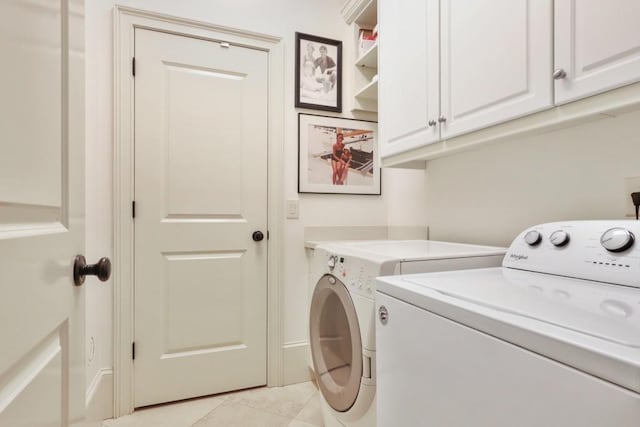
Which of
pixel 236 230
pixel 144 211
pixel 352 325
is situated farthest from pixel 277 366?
pixel 144 211

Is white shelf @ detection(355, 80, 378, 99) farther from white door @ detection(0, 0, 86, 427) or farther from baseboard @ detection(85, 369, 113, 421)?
baseboard @ detection(85, 369, 113, 421)

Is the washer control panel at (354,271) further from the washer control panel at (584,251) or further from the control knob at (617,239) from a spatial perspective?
the control knob at (617,239)

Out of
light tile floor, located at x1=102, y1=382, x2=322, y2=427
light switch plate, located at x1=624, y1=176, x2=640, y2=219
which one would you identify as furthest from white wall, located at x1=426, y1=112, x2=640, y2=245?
light tile floor, located at x1=102, y1=382, x2=322, y2=427

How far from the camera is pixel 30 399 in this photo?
508mm

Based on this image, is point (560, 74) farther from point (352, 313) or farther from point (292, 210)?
point (292, 210)

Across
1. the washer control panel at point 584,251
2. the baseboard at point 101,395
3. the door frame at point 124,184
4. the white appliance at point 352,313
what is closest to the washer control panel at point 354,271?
the white appliance at point 352,313

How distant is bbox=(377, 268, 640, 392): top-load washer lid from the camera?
45 centimetres

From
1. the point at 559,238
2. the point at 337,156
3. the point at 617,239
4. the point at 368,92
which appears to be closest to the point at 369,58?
the point at 368,92

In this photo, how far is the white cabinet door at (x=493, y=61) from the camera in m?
0.99

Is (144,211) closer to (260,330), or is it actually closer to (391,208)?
(260,330)

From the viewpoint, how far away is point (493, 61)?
1.13 meters

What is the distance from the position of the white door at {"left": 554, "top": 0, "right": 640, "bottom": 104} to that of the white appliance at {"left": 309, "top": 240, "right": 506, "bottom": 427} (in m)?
0.61

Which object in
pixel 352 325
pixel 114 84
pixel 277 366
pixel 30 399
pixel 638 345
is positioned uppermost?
pixel 114 84

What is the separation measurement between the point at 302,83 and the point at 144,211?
1.22 m
